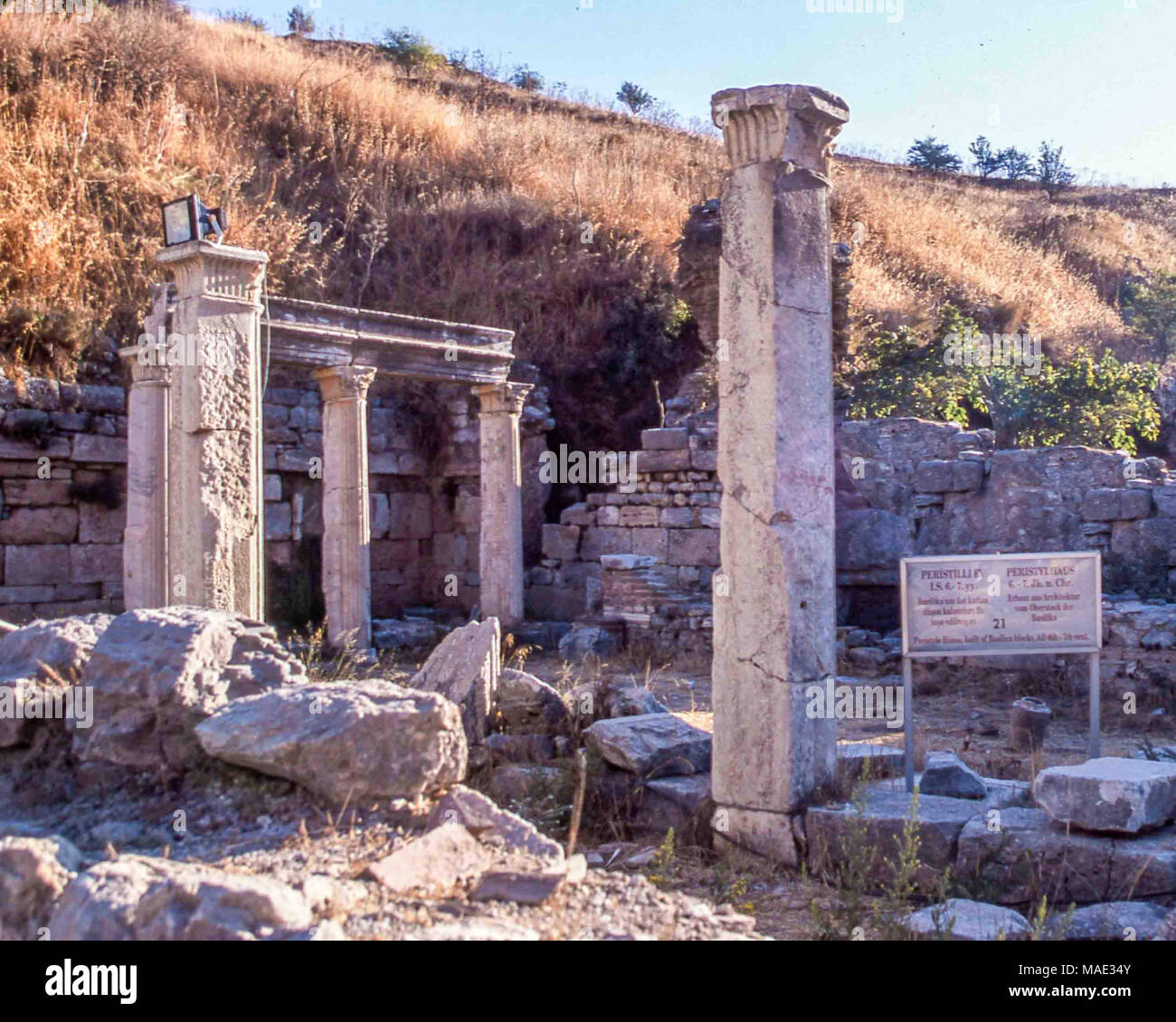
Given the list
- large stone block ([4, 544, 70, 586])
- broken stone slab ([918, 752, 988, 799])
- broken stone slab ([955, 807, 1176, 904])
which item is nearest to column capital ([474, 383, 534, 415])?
large stone block ([4, 544, 70, 586])

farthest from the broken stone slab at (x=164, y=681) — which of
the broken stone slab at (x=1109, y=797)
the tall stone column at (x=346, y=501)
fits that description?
the tall stone column at (x=346, y=501)

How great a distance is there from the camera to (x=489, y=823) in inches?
167

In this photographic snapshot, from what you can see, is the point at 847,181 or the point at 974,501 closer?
the point at 974,501

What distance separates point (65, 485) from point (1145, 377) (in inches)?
547

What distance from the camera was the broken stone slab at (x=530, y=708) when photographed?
Answer: 687cm

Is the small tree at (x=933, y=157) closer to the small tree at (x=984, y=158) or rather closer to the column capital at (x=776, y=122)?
the small tree at (x=984, y=158)

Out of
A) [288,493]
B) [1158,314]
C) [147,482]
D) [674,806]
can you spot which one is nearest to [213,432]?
[147,482]

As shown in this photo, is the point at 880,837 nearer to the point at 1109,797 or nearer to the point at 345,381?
the point at 1109,797

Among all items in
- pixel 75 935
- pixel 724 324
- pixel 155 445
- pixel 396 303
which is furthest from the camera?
pixel 396 303

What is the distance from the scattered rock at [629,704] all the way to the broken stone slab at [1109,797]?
2.60 meters

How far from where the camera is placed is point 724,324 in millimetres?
5531
